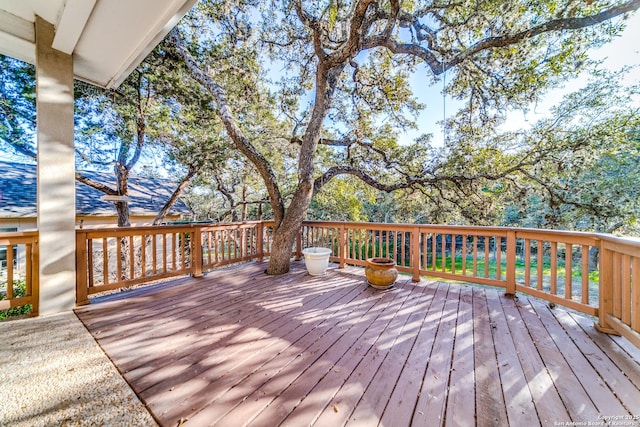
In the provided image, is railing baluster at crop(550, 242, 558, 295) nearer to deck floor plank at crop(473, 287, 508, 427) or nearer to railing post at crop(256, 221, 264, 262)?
deck floor plank at crop(473, 287, 508, 427)

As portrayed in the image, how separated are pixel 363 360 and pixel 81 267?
345 centimetres

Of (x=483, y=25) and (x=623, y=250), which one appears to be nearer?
(x=623, y=250)

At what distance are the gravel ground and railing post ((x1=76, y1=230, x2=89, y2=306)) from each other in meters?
0.55

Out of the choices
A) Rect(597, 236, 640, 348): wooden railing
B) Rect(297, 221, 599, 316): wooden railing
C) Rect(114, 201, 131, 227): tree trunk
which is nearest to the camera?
Rect(597, 236, 640, 348): wooden railing

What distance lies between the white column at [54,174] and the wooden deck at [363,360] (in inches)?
16.6

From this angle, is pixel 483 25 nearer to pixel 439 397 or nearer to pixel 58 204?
pixel 439 397

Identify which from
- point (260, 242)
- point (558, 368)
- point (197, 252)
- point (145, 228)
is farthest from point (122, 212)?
point (558, 368)

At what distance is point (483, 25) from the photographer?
3.81 m

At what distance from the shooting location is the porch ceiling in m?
2.17

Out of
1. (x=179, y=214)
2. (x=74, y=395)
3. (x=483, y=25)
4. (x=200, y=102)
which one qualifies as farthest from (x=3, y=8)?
(x=179, y=214)

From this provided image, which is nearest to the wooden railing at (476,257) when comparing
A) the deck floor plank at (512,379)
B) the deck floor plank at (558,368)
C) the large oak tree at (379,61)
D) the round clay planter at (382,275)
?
the round clay planter at (382,275)

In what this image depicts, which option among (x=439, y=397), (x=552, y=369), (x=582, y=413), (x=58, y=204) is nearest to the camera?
(x=582, y=413)

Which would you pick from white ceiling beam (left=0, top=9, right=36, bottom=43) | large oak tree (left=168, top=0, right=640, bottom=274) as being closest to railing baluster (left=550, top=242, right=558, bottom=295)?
large oak tree (left=168, top=0, right=640, bottom=274)

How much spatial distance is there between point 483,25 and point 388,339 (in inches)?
197
